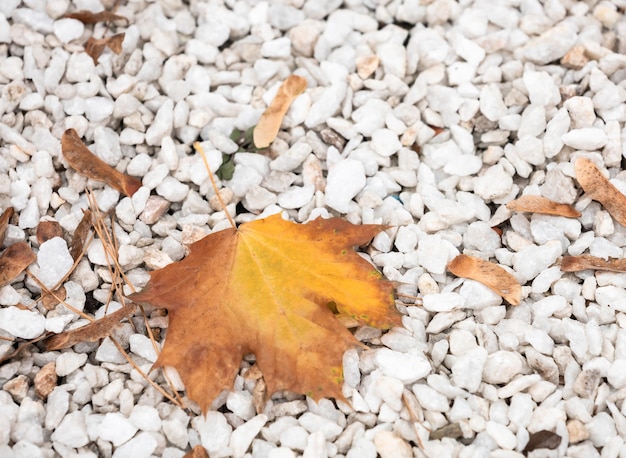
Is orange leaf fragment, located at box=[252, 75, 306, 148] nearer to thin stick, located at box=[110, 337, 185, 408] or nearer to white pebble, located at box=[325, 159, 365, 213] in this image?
white pebble, located at box=[325, 159, 365, 213]

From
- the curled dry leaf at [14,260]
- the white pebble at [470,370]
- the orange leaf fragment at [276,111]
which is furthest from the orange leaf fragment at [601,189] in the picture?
the curled dry leaf at [14,260]

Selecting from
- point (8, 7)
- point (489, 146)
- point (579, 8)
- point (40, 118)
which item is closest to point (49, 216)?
point (40, 118)

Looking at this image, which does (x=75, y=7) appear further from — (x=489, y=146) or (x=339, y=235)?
(x=489, y=146)

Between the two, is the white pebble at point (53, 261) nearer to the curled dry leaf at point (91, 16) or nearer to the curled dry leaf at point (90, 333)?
the curled dry leaf at point (90, 333)

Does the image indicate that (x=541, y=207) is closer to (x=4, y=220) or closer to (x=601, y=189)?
(x=601, y=189)

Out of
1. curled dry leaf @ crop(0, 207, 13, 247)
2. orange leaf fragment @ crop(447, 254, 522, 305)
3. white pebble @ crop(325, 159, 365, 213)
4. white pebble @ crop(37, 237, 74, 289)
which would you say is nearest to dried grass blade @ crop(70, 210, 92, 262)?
white pebble @ crop(37, 237, 74, 289)

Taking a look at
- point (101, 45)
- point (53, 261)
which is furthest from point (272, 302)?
point (101, 45)
